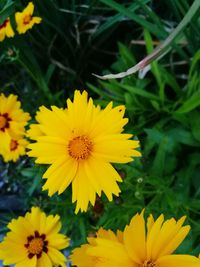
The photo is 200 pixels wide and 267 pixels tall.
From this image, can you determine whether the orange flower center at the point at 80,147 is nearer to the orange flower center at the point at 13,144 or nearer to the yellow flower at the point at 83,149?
the yellow flower at the point at 83,149

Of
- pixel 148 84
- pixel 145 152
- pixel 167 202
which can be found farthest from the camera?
pixel 148 84

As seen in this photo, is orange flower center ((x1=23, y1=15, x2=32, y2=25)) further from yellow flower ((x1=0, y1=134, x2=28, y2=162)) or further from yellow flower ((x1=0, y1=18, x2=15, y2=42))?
yellow flower ((x1=0, y1=134, x2=28, y2=162))

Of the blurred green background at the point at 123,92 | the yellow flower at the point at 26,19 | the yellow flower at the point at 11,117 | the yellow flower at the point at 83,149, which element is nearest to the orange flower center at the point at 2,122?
the yellow flower at the point at 11,117

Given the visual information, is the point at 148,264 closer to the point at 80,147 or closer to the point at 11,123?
the point at 80,147

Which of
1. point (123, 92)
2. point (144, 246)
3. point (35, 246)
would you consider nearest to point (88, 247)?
point (144, 246)

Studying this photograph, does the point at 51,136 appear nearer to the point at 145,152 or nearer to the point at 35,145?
the point at 35,145

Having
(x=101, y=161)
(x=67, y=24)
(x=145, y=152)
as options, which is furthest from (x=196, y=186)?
(x=67, y=24)
